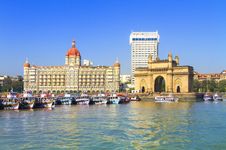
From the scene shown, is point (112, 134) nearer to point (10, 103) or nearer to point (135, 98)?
point (10, 103)

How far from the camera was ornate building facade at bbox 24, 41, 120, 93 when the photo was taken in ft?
460

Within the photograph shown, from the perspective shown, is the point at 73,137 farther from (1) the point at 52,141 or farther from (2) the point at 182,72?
(2) the point at 182,72

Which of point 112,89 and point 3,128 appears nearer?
point 3,128

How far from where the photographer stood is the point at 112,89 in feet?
460

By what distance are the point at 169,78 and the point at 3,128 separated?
70642 millimetres

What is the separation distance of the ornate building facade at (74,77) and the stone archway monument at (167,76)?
33488mm

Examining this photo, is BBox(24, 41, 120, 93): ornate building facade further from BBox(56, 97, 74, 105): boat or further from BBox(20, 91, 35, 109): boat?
BBox(20, 91, 35, 109): boat

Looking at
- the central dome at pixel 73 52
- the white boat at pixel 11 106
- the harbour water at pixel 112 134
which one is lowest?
the harbour water at pixel 112 134

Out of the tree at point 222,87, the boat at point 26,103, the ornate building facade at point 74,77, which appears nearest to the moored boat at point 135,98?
the boat at point 26,103

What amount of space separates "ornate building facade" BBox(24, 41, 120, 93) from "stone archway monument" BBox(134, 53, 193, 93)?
1318 inches

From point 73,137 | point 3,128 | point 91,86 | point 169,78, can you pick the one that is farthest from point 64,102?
point 91,86

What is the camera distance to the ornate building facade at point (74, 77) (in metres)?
140

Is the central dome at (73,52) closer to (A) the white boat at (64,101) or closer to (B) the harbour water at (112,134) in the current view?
(A) the white boat at (64,101)

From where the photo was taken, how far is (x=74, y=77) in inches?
5512
